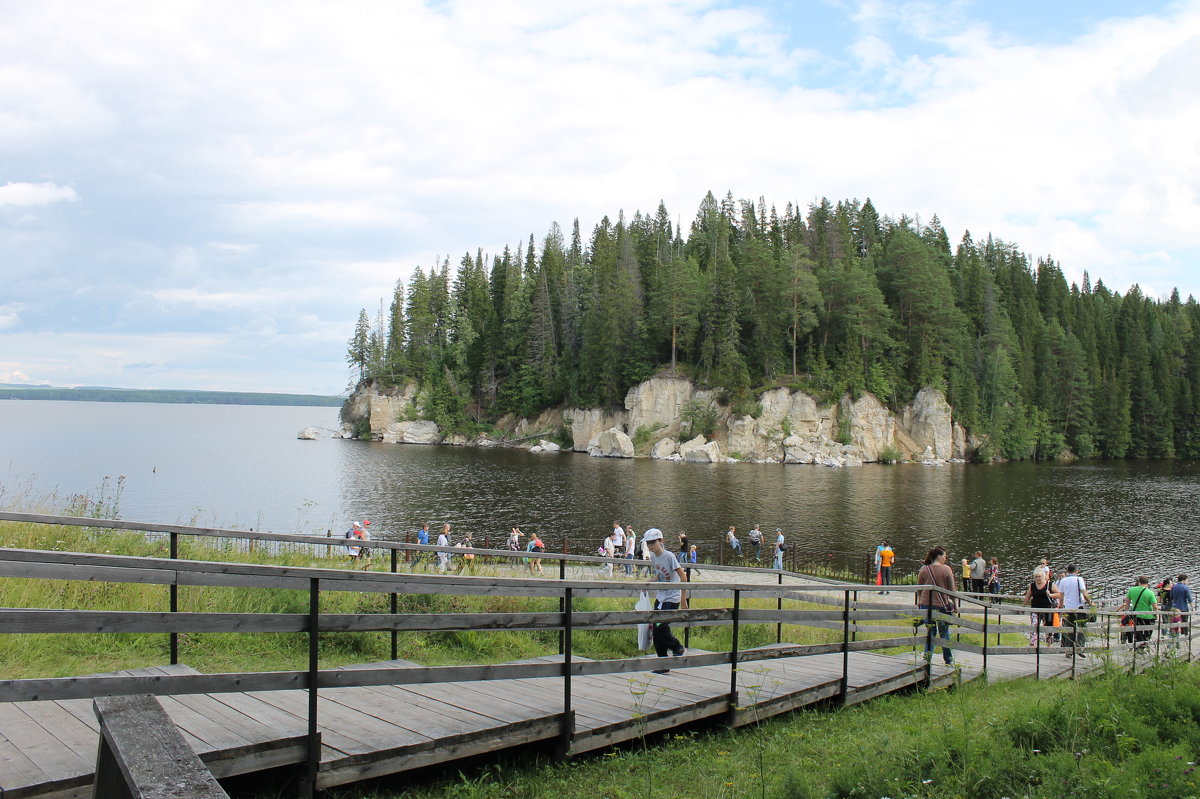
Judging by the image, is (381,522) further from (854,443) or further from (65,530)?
(854,443)

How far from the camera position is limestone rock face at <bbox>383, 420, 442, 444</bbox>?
98625mm

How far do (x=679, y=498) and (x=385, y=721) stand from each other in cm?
4182

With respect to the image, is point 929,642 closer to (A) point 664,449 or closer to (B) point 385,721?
(B) point 385,721

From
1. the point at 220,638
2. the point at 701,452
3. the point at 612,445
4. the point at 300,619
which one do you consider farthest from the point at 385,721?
the point at 612,445

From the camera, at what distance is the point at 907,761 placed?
205 inches

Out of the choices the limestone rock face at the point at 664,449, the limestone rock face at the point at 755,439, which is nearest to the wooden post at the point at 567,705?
the limestone rock face at the point at 664,449

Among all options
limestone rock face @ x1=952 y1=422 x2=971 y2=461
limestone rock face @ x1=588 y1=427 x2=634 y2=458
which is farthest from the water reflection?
limestone rock face @ x1=952 y1=422 x2=971 y2=461

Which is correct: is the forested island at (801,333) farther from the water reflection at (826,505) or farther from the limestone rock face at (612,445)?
the water reflection at (826,505)

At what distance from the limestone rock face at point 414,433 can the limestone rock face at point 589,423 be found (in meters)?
21.4

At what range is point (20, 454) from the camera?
7225cm

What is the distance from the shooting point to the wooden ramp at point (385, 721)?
3.82 m

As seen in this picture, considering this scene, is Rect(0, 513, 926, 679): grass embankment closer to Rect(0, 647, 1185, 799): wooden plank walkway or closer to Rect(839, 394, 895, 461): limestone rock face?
Rect(0, 647, 1185, 799): wooden plank walkway

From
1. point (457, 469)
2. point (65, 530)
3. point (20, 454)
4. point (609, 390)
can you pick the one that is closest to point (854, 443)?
point (609, 390)

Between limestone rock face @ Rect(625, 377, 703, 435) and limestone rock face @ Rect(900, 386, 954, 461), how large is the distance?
2462 centimetres
